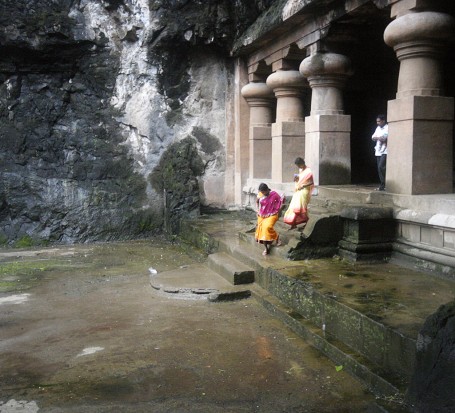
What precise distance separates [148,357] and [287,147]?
5814 mm

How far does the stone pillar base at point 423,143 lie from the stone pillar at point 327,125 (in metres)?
2.03

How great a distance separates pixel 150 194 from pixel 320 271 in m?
6.00

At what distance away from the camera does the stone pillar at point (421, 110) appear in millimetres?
5949

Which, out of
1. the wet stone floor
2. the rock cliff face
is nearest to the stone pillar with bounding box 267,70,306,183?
the rock cliff face

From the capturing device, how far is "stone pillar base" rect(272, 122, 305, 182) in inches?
375

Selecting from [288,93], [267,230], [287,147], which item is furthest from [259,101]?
[267,230]

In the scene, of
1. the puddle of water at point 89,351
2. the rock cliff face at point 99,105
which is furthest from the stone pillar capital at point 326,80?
the puddle of water at point 89,351

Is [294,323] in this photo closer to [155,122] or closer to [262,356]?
[262,356]

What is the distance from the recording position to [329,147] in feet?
27.1

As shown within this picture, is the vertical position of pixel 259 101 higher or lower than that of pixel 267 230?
higher

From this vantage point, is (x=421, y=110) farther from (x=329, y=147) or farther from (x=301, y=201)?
(x=329, y=147)

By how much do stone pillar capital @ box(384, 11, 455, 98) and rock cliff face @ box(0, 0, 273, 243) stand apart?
4.74 meters

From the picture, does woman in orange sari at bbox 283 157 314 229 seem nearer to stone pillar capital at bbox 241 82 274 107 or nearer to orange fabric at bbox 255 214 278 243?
orange fabric at bbox 255 214 278 243

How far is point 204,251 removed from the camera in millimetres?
8852
